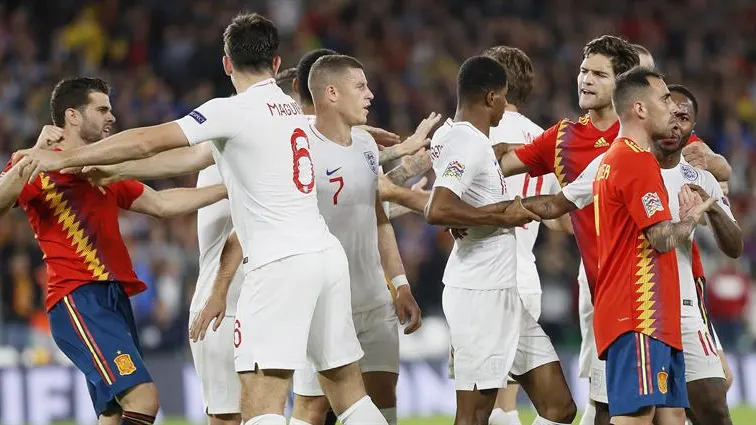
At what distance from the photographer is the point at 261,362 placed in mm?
6598

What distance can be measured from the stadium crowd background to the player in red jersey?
8.95 m

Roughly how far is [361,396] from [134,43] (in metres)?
13.4

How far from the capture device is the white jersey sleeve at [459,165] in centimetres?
736

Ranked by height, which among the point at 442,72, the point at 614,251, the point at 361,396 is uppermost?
the point at 442,72

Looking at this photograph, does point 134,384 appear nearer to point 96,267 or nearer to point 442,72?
point 96,267

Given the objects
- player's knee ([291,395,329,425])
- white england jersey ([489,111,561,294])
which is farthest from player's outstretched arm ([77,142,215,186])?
white england jersey ([489,111,561,294])

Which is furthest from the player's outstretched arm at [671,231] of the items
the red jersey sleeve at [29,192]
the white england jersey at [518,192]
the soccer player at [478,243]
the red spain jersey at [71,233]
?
the red jersey sleeve at [29,192]

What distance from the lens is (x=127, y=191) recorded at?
8.12m

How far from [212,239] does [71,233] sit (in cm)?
95

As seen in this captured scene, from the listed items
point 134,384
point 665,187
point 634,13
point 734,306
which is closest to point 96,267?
point 134,384

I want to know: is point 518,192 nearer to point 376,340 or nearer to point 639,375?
point 376,340

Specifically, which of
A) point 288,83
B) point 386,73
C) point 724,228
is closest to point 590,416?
point 724,228

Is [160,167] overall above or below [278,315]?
above

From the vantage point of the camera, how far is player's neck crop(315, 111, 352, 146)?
7.62 meters
